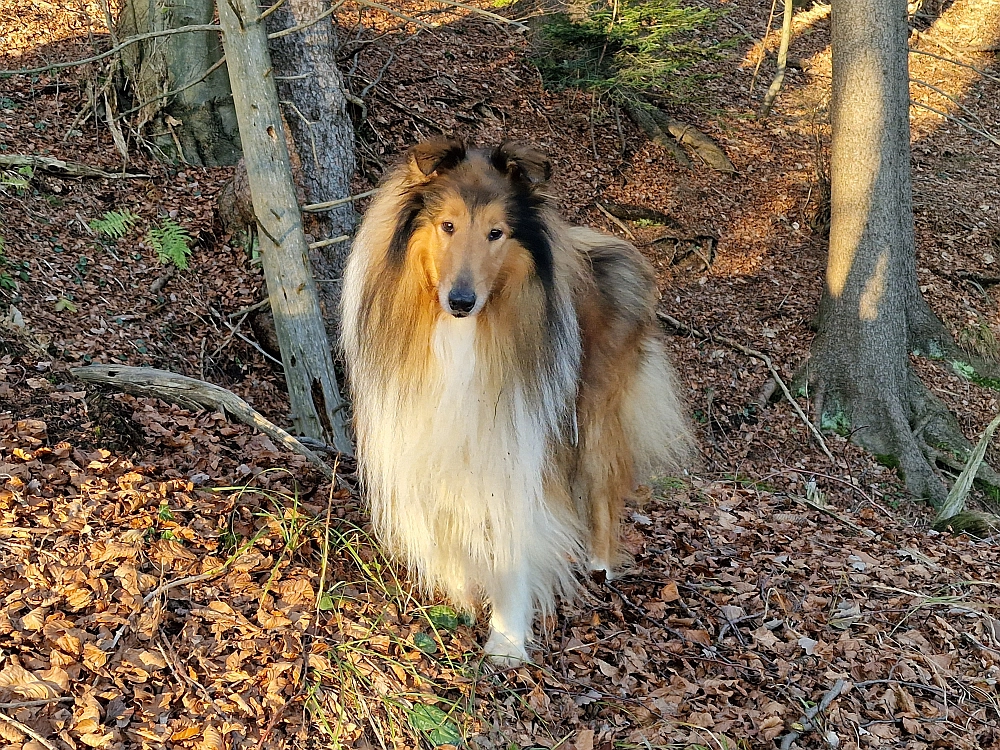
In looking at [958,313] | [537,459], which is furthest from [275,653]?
[958,313]

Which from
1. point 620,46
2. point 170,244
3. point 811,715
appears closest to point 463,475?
point 811,715

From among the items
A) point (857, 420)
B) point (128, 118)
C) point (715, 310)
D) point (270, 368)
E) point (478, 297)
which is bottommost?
point (857, 420)

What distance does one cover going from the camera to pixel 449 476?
343cm

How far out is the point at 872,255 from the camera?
7.41 m

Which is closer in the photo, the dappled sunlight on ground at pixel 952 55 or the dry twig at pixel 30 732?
the dry twig at pixel 30 732

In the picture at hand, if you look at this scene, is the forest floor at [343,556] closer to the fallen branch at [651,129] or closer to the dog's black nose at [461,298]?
the dog's black nose at [461,298]

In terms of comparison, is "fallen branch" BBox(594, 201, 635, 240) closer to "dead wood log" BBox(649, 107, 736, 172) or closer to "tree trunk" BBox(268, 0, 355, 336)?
"dead wood log" BBox(649, 107, 736, 172)

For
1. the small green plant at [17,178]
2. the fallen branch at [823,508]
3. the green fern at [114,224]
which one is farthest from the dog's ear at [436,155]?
the fallen branch at [823,508]

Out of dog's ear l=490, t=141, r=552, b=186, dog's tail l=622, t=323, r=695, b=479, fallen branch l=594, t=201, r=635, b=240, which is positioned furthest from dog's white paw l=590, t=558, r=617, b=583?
fallen branch l=594, t=201, r=635, b=240

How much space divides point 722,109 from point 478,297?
875cm

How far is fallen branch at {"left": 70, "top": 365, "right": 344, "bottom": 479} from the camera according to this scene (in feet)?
14.3

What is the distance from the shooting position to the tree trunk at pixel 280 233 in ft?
13.9

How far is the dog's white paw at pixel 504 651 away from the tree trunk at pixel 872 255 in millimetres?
4616

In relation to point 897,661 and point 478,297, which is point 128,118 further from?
point 897,661
